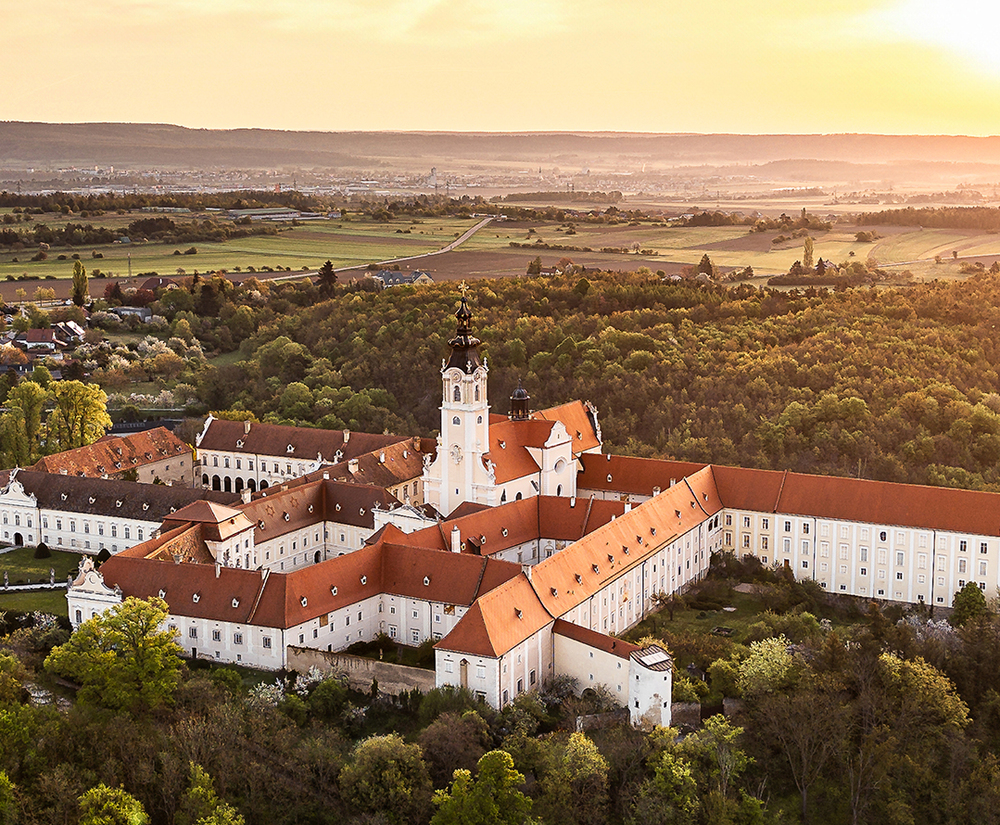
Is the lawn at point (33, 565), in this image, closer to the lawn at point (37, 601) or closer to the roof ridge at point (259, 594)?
the lawn at point (37, 601)

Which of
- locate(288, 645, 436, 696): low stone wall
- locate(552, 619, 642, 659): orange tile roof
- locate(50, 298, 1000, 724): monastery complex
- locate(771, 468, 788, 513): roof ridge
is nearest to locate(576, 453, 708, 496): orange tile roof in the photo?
locate(50, 298, 1000, 724): monastery complex

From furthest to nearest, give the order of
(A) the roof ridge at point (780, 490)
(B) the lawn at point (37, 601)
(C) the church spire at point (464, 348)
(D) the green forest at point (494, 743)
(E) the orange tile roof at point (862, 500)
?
1. (A) the roof ridge at point (780, 490)
2. (C) the church spire at point (464, 348)
3. (E) the orange tile roof at point (862, 500)
4. (B) the lawn at point (37, 601)
5. (D) the green forest at point (494, 743)

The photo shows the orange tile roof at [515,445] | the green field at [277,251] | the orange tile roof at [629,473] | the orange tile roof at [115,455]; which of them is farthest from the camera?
the green field at [277,251]

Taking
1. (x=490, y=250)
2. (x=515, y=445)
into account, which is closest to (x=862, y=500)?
(x=515, y=445)

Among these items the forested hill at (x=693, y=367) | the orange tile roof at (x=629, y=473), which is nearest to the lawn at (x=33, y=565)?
the orange tile roof at (x=629, y=473)

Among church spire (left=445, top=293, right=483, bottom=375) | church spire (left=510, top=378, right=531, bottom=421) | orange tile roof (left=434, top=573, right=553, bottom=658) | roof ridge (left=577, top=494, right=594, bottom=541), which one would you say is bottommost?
orange tile roof (left=434, top=573, right=553, bottom=658)

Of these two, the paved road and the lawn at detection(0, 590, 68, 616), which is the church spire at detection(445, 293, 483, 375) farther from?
the paved road
